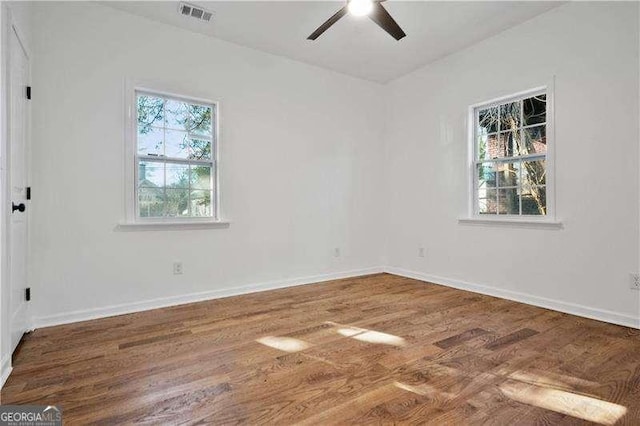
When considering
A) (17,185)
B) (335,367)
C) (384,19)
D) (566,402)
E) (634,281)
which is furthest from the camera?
(634,281)

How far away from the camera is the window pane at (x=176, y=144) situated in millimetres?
3379

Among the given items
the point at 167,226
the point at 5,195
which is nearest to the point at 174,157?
the point at 167,226

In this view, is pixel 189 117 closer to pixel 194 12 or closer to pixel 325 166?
pixel 194 12

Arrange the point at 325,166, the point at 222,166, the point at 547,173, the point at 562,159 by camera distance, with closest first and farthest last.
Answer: the point at 562,159, the point at 547,173, the point at 222,166, the point at 325,166

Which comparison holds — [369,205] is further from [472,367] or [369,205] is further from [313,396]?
[313,396]

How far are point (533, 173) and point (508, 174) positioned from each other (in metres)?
0.26

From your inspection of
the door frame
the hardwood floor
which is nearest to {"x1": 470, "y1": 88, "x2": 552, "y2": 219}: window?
the hardwood floor

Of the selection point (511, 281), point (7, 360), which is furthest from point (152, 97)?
point (511, 281)

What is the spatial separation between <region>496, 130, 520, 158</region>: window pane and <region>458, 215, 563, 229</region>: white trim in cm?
70

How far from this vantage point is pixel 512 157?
11.7 ft

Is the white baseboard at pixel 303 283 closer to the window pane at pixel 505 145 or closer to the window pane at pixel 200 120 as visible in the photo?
the window pane at pixel 505 145

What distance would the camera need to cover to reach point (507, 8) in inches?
123

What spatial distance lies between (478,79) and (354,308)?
9.67 ft

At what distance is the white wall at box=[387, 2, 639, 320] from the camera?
275 centimetres
